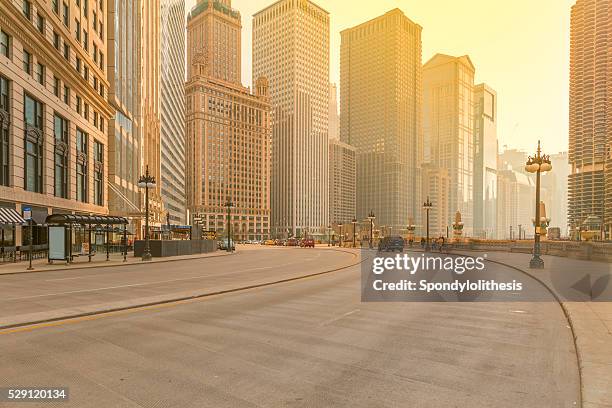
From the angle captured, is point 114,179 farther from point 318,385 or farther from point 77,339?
point 318,385

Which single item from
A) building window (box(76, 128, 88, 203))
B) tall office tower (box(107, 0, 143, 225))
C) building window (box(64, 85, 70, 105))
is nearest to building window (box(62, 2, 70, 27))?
building window (box(64, 85, 70, 105))

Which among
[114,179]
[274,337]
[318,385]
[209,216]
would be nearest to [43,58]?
[114,179]

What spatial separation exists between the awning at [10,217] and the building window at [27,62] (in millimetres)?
11983

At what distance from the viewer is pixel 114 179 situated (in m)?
57.3

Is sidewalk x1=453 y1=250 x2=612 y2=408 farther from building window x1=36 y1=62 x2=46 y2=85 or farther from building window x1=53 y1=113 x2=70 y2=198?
building window x1=53 y1=113 x2=70 y2=198

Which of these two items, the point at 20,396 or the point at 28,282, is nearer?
the point at 20,396

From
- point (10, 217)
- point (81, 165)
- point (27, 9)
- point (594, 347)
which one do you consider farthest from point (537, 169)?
point (81, 165)

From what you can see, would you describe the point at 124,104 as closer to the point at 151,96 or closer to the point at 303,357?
the point at 151,96

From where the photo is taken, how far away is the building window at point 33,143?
33.7 m

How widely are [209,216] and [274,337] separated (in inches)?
7314

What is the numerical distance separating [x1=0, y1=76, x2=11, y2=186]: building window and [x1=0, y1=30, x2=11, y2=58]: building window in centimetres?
198

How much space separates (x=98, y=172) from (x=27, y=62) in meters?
18.0

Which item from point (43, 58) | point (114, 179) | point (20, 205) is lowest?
point (20, 205)

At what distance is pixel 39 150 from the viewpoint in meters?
35.9
